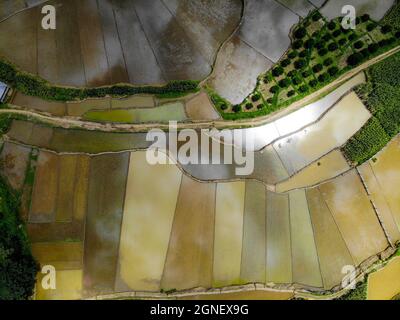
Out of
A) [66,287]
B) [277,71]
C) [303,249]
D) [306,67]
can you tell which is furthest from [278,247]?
[66,287]

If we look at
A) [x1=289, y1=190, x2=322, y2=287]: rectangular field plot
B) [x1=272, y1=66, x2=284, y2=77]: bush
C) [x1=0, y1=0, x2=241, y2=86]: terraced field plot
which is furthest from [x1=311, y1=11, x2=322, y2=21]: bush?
→ [x1=289, y1=190, x2=322, y2=287]: rectangular field plot

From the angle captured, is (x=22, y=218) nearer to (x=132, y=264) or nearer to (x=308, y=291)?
(x=132, y=264)

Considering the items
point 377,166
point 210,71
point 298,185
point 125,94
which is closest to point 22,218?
point 125,94

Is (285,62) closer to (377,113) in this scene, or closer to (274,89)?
(274,89)

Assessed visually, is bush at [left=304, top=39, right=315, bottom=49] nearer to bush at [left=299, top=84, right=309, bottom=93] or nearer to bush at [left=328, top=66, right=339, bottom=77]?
bush at [left=328, top=66, right=339, bottom=77]

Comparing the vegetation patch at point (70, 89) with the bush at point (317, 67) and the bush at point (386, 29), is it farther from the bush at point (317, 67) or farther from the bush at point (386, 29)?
the bush at point (386, 29)

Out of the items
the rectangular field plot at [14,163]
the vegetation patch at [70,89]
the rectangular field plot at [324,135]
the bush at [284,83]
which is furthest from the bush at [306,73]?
the rectangular field plot at [14,163]

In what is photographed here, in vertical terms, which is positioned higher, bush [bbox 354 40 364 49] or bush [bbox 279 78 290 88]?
bush [bbox 354 40 364 49]
